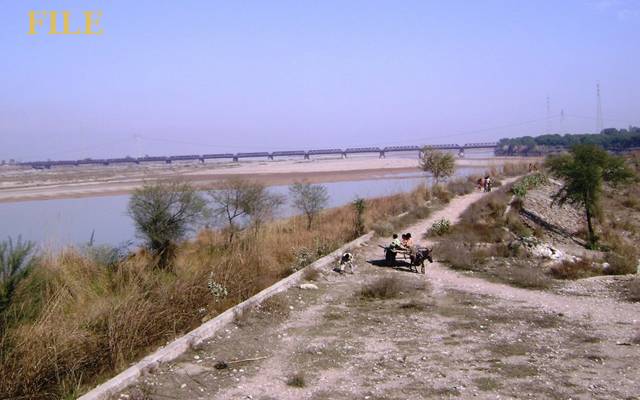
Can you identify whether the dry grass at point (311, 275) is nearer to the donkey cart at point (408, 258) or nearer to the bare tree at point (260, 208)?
the donkey cart at point (408, 258)

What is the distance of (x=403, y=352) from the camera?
23.5ft

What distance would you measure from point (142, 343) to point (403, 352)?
A: 3080 millimetres

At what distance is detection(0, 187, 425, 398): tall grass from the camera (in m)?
5.65

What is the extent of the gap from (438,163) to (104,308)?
3228cm

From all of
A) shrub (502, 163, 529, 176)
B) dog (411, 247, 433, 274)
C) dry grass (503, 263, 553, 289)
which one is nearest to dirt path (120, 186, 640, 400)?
dry grass (503, 263, 553, 289)

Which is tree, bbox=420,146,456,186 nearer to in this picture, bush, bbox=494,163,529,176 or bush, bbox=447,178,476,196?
bush, bbox=447,178,476,196

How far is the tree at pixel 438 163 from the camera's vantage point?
3738cm

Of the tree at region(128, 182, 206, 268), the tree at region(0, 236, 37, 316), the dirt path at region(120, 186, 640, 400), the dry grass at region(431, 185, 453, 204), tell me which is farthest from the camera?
the dry grass at region(431, 185, 453, 204)

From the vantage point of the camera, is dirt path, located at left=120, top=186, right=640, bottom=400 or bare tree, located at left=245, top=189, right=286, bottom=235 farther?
bare tree, located at left=245, top=189, right=286, bottom=235

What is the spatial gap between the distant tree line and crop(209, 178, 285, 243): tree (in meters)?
69.8

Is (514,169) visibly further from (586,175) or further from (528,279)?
(528,279)

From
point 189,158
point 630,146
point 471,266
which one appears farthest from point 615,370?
point 189,158

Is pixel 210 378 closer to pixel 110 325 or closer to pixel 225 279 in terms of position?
pixel 110 325

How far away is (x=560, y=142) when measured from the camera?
367ft
